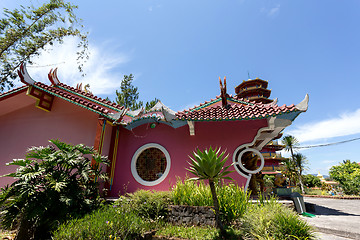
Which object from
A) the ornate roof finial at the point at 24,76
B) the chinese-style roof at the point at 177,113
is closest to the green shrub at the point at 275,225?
the chinese-style roof at the point at 177,113

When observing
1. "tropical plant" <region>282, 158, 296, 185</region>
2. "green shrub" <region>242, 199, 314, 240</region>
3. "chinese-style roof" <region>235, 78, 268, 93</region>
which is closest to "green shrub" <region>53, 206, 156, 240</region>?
"green shrub" <region>242, 199, 314, 240</region>

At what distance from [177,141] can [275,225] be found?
15.2 feet

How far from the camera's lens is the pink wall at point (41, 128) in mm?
7812

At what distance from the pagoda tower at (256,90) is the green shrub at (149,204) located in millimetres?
30718

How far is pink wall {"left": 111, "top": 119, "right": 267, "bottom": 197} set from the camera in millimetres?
7070

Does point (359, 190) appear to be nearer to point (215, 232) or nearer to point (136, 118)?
point (215, 232)

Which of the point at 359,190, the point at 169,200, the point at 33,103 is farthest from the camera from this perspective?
the point at 359,190

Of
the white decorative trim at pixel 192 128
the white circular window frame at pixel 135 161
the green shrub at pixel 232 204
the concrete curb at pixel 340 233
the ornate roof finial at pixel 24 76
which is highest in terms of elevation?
the ornate roof finial at pixel 24 76

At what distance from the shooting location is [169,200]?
5574 mm

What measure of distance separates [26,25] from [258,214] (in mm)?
13028

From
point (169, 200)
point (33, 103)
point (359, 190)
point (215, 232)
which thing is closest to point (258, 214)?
point (215, 232)

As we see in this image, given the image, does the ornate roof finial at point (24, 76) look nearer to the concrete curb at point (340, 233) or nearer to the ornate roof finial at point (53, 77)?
the ornate roof finial at point (53, 77)

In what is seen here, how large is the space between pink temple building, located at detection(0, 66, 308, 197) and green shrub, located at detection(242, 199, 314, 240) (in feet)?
8.19

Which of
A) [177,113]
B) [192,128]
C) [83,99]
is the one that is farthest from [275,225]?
[83,99]
